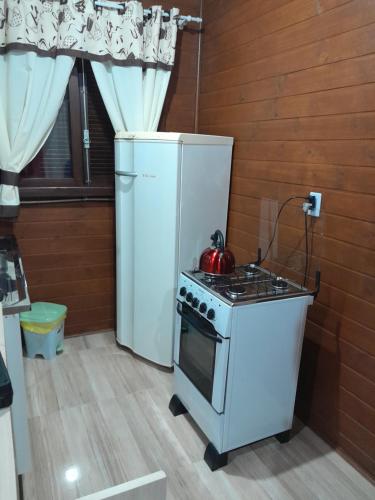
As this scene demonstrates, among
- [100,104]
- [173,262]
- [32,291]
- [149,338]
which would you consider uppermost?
[100,104]

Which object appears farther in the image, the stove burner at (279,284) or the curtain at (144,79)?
the curtain at (144,79)

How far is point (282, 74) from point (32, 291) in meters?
2.23

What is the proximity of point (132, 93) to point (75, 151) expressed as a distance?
1.86 feet

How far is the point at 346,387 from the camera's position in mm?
1913

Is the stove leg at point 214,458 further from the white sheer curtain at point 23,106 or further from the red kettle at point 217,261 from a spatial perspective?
the white sheer curtain at point 23,106

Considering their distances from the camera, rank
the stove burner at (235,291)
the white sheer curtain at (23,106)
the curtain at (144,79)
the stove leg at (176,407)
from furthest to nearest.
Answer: the curtain at (144,79) → the white sheer curtain at (23,106) → the stove leg at (176,407) → the stove burner at (235,291)

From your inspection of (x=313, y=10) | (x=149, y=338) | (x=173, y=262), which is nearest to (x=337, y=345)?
(x=173, y=262)

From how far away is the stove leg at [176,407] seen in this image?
2209 millimetres

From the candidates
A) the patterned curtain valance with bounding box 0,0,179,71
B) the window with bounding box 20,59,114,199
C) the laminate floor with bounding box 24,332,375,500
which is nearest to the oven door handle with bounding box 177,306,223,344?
the laminate floor with bounding box 24,332,375,500

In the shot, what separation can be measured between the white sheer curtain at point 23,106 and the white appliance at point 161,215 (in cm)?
49

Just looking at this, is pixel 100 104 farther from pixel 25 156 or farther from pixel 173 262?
pixel 173 262

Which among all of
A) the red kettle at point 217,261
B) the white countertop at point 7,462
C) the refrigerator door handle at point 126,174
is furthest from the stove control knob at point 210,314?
the refrigerator door handle at point 126,174

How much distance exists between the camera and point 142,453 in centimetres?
193

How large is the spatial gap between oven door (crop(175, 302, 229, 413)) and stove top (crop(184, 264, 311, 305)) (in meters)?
0.17
